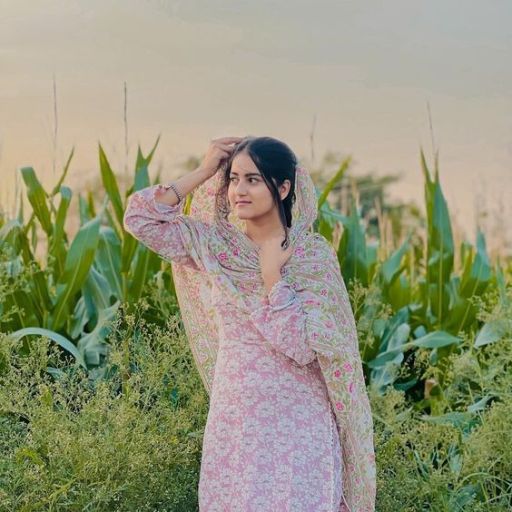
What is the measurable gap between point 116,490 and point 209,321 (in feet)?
1.89

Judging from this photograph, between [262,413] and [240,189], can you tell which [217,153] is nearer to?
[240,189]

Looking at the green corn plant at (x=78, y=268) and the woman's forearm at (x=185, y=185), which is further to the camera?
the green corn plant at (x=78, y=268)

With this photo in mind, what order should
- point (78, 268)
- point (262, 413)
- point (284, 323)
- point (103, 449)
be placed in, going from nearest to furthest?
point (284, 323), point (262, 413), point (103, 449), point (78, 268)

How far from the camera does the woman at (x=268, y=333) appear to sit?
3.02m

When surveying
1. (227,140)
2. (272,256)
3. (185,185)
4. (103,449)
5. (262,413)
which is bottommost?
(103,449)

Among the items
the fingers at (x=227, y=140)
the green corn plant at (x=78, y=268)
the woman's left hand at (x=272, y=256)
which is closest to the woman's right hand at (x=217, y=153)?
the fingers at (x=227, y=140)

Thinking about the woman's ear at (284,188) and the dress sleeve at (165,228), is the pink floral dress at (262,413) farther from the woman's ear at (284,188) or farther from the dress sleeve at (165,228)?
the woman's ear at (284,188)

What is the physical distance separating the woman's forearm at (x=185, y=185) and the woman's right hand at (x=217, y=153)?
2 centimetres

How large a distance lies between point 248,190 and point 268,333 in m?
0.41

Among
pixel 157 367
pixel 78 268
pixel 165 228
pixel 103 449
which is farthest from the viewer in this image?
pixel 78 268

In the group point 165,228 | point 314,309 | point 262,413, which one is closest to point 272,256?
point 314,309

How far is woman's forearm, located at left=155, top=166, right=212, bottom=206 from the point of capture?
10.4 ft

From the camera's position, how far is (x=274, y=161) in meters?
3.13

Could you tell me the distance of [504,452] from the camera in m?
4.23
